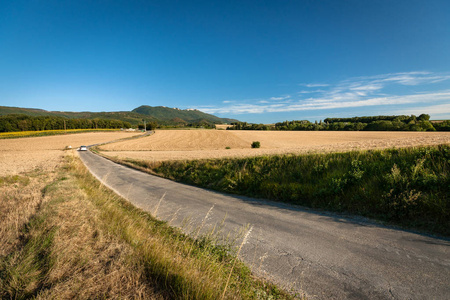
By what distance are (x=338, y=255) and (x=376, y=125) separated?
10655cm

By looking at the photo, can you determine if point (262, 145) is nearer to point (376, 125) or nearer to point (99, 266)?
point (99, 266)

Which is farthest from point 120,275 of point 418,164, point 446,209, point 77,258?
point 418,164

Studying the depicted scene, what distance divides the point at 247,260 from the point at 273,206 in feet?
13.9

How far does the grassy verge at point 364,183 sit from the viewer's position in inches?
249

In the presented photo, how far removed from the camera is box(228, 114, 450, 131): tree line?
76.6 meters

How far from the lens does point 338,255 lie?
4656 mm

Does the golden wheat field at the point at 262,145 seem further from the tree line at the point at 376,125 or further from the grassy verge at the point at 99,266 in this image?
the tree line at the point at 376,125

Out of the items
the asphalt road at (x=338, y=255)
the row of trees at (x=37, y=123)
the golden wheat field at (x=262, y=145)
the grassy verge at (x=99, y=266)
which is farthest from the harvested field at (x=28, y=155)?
the row of trees at (x=37, y=123)

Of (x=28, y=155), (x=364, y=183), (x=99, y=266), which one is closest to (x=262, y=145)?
(x=364, y=183)

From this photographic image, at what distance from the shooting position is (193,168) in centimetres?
1697

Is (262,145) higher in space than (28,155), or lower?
higher

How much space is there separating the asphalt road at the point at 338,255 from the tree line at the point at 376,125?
320ft

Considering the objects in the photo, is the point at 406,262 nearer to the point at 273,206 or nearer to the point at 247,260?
the point at 247,260

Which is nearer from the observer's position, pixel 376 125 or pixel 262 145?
pixel 262 145
